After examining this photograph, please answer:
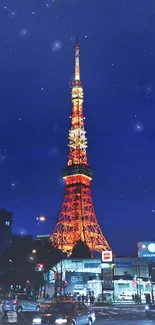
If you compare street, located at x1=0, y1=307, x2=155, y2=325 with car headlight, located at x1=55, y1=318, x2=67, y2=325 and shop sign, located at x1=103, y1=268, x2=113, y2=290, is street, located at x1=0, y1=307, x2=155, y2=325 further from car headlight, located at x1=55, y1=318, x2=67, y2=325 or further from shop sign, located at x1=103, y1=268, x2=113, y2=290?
shop sign, located at x1=103, y1=268, x2=113, y2=290

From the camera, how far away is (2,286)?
77.6m

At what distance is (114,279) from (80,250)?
10.8m

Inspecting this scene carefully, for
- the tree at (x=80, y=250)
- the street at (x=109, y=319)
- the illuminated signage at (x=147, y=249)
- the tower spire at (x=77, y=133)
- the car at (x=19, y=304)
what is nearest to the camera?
the street at (x=109, y=319)

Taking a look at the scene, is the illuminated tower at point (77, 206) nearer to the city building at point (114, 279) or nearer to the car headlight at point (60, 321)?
the city building at point (114, 279)

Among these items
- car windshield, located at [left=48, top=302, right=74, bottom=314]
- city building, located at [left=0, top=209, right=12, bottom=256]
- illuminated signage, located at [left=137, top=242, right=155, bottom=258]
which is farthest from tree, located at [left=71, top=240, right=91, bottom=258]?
car windshield, located at [left=48, top=302, right=74, bottom=314]

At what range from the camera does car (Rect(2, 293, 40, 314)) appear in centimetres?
2959

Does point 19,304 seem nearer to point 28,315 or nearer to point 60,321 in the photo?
point 28,315

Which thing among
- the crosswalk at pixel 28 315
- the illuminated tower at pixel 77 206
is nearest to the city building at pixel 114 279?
the illuminated tower at pixel 77 206

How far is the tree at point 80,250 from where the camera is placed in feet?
289

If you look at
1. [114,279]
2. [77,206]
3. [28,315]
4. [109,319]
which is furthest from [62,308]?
[77,206]

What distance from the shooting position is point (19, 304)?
30016 mm

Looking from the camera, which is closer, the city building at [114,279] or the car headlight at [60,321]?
the car headlight at [60,321]

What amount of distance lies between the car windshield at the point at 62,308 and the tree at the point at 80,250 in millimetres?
71287

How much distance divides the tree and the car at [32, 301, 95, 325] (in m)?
69.9
